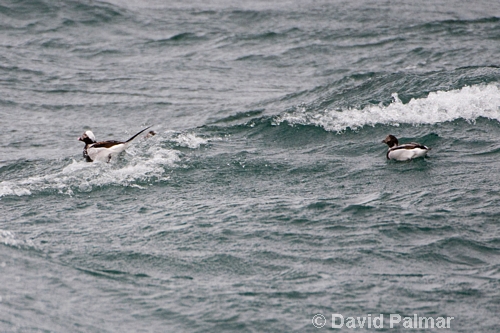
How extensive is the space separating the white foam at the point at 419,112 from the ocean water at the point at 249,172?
5 centimetres

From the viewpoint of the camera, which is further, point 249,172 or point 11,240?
point 249,172

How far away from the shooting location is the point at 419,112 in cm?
1354

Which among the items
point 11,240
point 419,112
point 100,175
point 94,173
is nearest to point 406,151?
point 419,112

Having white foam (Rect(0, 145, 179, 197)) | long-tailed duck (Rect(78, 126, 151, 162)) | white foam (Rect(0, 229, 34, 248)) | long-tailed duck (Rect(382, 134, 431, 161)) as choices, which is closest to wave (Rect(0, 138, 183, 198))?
white foam (Rect(0, 145, 179, 197))

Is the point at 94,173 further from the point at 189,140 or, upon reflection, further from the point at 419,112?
the point at 419,112

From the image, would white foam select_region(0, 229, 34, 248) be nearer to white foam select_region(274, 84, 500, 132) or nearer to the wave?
the wave

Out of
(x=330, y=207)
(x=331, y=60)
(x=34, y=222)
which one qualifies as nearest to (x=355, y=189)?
(x=330, y=207)

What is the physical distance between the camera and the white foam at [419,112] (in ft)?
43.4

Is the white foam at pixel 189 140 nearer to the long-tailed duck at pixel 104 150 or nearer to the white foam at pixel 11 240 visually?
the long-tailed duck at pixel 104 150

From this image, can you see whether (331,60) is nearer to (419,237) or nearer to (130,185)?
(130,185)

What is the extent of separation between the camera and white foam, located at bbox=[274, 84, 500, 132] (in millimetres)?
13242

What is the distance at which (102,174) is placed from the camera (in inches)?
455

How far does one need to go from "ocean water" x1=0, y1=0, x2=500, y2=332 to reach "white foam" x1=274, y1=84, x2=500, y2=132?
5cm

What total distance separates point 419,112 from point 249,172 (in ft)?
12.6
